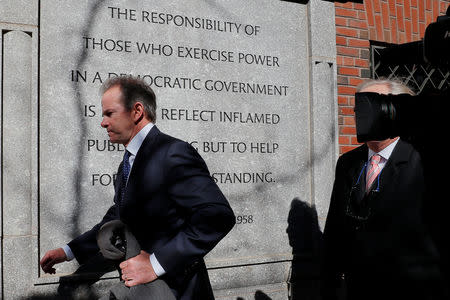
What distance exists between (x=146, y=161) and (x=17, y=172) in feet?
4.53

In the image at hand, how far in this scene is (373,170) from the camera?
2.49m

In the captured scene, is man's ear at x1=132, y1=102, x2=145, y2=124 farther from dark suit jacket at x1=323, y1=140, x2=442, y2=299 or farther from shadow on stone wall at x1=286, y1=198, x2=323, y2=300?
shadow on stone wall at x1=286, y1=198, x2=323, y2=300

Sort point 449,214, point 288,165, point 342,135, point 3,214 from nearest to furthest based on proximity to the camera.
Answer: point 449,214 < point 3,214 < point 288,165 < point 342,135

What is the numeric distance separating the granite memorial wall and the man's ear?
109 cm

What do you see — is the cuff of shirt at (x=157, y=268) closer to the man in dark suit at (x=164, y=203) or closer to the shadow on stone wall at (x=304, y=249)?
the man in dark suit at (x=164, y=203)

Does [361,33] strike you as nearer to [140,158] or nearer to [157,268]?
[140,158]

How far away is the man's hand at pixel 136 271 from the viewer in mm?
1961

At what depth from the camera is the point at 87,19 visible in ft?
11.0

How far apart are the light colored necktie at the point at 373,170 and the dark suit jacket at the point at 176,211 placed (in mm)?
833

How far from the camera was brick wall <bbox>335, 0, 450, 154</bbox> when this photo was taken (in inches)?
171

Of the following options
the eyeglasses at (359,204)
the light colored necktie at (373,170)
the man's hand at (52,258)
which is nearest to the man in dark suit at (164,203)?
the man's hand at (52,258)

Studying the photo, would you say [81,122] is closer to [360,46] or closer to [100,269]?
[100,269]

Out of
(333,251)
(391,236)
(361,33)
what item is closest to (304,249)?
(333,251)

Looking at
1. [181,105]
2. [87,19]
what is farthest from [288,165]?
[87,19]
